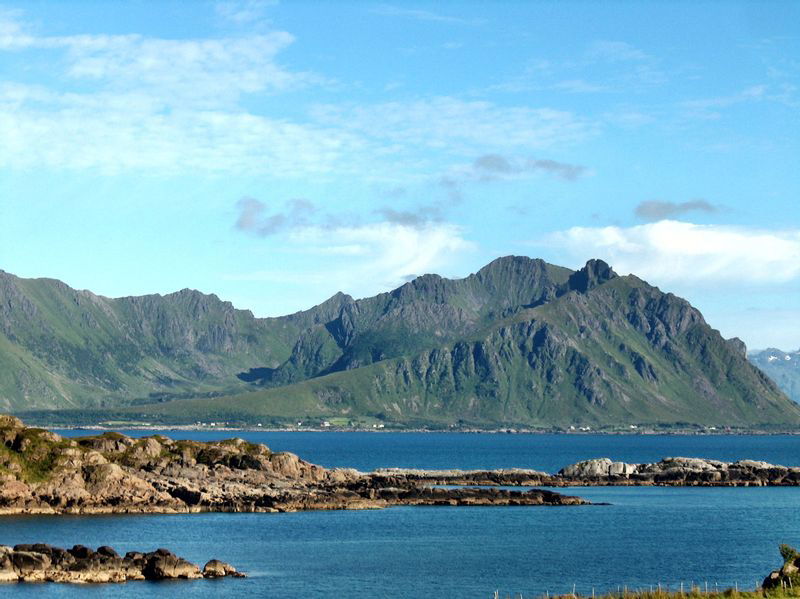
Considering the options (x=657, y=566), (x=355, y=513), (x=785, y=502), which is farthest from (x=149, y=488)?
(x=785, y=502)

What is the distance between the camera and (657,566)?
357 feet

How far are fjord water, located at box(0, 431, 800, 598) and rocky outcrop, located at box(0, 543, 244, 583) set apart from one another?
213 cm

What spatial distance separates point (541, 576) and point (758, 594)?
113 ft

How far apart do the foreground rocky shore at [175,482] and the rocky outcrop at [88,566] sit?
46491mm

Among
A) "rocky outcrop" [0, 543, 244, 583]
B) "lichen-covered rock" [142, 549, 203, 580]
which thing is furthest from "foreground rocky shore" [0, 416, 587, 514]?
"lichen-covered rock" [142, 549, 203, 580]

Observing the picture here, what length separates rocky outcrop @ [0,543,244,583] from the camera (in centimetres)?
9181

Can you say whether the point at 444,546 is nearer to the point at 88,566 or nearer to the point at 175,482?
the point at 88,566

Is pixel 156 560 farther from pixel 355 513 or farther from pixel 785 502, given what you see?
pixel 785 502

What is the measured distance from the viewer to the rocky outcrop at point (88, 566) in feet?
301

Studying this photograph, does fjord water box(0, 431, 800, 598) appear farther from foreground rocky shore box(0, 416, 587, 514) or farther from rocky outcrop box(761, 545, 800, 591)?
rocky outcrop box(761, 545, 800, 591)

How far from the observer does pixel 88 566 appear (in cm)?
9300

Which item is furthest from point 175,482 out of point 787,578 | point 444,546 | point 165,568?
point 787,578

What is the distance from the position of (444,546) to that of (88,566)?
Answer: 4020 centimetres

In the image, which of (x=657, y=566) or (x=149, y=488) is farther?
(x=149, y=488)
